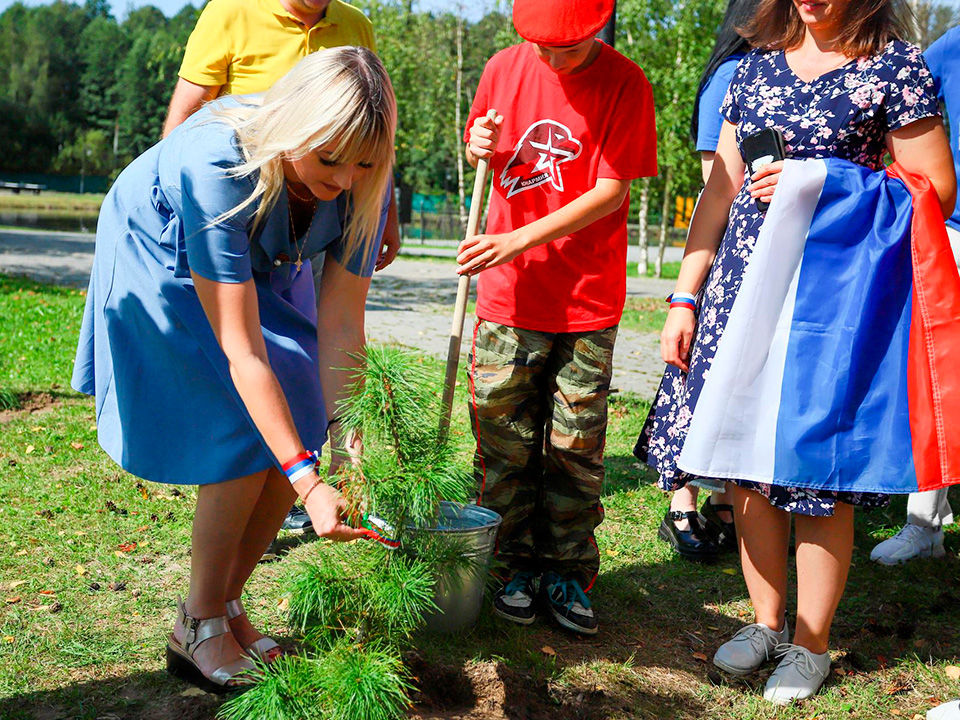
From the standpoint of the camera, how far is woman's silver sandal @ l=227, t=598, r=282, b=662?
2311mm

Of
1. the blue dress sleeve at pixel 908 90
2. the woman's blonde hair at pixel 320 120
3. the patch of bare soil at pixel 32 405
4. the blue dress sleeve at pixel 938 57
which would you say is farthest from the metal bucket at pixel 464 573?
the patch of bare soil at pixel 32 405

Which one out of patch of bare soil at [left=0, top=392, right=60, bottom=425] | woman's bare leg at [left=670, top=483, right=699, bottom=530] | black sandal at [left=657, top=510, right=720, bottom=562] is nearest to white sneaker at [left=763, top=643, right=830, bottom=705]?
black sandal at [left=657, top=510, right=720, bottom=562]

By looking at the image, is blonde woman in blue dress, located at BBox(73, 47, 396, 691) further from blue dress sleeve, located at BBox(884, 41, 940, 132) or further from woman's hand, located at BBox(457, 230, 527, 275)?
blue dress sleeve, located at BBox(884, 41, 940, 132)

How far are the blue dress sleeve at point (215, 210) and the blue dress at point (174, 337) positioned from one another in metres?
0.08

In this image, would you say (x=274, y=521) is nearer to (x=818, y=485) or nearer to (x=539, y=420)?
(x=539, y=420)

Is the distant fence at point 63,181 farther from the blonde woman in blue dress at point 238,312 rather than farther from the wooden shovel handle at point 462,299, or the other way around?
the blonde woman in blue dress at point 238,312

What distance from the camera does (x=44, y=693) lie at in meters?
2.33

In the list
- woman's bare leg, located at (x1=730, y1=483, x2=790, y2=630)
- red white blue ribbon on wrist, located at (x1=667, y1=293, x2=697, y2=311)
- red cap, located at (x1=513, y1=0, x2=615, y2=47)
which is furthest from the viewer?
red white blue ribbon on wrist, located at (x1=667, y1=293, x2=697, y2=311)

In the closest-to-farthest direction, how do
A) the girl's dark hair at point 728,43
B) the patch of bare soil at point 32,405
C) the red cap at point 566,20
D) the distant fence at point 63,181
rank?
the red cap at point 566,20 → the girl's dark hair at point 728,43 → the patch of bare soil at point 32,405 → the distant fence at point 63,181

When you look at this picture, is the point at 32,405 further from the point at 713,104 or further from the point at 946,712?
the point at 946,712

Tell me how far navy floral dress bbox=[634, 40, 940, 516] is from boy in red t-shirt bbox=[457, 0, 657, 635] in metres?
0.29

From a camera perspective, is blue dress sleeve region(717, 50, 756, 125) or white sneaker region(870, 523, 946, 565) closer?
blue dress sleeve region(717, 50, 756, 125)

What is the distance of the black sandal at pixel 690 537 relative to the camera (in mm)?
3518

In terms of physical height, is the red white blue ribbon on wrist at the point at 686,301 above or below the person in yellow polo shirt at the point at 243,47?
below
